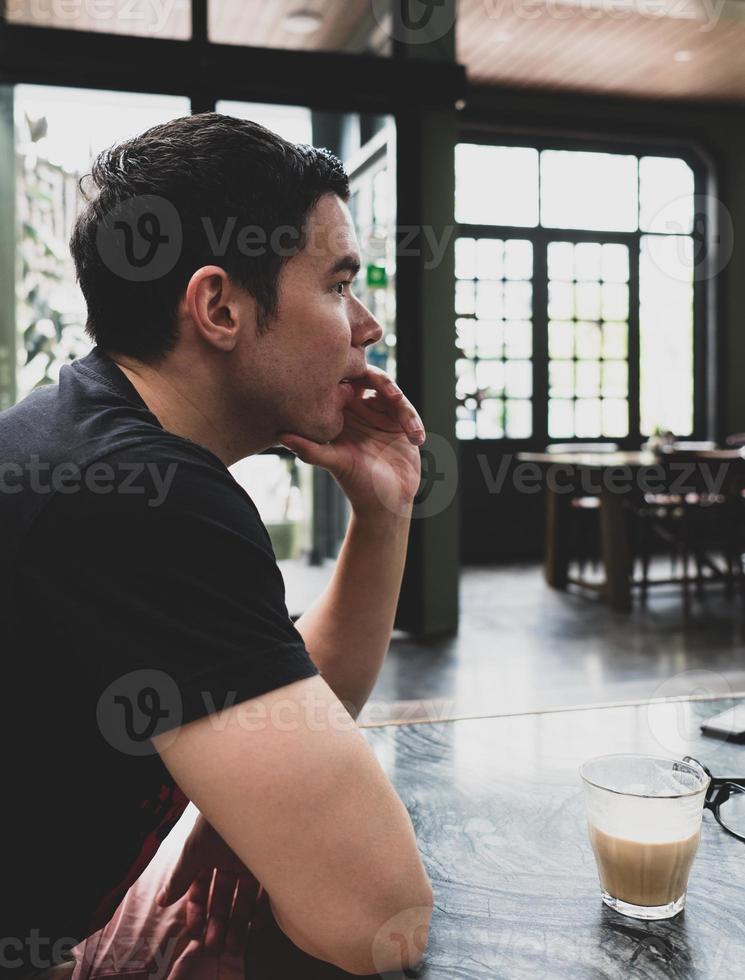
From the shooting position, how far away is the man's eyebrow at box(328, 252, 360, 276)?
888 millimetres

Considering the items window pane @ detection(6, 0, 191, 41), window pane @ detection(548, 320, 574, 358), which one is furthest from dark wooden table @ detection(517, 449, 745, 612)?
window pane @ detection(6, 0, 191, 41)

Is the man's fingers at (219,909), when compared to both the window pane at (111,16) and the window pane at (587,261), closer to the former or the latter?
the window pane at (111,16)

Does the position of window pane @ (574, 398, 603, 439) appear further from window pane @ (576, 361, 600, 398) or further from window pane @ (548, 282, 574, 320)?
window pane @ (548, 282, 574, 320)

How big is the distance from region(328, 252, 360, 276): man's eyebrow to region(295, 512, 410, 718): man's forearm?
1.25ft

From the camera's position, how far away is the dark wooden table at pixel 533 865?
1.97ft

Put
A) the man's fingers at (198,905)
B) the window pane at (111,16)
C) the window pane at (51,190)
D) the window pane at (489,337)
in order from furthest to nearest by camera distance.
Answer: the window pane at (489,337)
the window pane at (51,190)
the window pane at (111,16)
the man's fingers at (198,905)

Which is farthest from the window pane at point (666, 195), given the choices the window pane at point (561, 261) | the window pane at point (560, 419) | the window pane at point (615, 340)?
the window pane at point (560, 419)

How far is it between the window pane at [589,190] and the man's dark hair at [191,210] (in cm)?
716

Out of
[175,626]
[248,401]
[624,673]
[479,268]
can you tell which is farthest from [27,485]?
[479,268]

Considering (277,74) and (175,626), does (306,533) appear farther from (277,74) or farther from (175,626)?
(175,626)

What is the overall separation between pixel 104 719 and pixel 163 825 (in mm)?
156

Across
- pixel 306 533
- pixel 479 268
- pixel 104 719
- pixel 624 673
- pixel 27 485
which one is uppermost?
pixel 479 268

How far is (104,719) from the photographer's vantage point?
675 mm

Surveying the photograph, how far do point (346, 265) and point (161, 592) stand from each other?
0.42 meters
